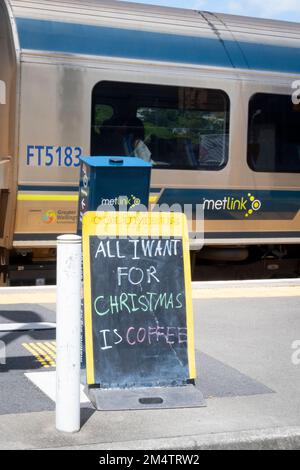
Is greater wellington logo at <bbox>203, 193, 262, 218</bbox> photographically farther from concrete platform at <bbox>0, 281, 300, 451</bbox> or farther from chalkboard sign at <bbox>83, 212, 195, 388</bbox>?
chalkboard sign at <bbox>83, 212, 195, 388</bbox>

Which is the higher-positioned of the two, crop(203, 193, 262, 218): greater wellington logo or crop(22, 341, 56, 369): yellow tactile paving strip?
crop(203, 193, 262, 218): greater wellington logo

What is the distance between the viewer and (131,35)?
916 centimetres

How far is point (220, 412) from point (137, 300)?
91 centimetres

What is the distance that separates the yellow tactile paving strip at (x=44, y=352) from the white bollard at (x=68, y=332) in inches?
51.8

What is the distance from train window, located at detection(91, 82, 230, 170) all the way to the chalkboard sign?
4.15 metres

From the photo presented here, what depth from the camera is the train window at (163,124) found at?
29.6 ft

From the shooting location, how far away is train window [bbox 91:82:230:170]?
9031 millimetres

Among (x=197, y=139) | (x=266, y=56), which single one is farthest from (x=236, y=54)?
(x=197, y=139)

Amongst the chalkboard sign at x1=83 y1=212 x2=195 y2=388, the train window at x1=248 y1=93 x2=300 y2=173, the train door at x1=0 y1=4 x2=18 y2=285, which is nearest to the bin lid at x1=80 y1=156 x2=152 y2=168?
the chalkboard sign at x1=83 y1=212 x2=195 y2=388

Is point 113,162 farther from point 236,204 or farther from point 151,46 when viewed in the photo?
point 236,204

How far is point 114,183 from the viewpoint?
16.7 feet

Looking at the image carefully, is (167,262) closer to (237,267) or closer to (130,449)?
(130,449)

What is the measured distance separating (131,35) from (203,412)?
5764 mm

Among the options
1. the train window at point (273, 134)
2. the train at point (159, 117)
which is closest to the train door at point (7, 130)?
the train at point (159, 117)
